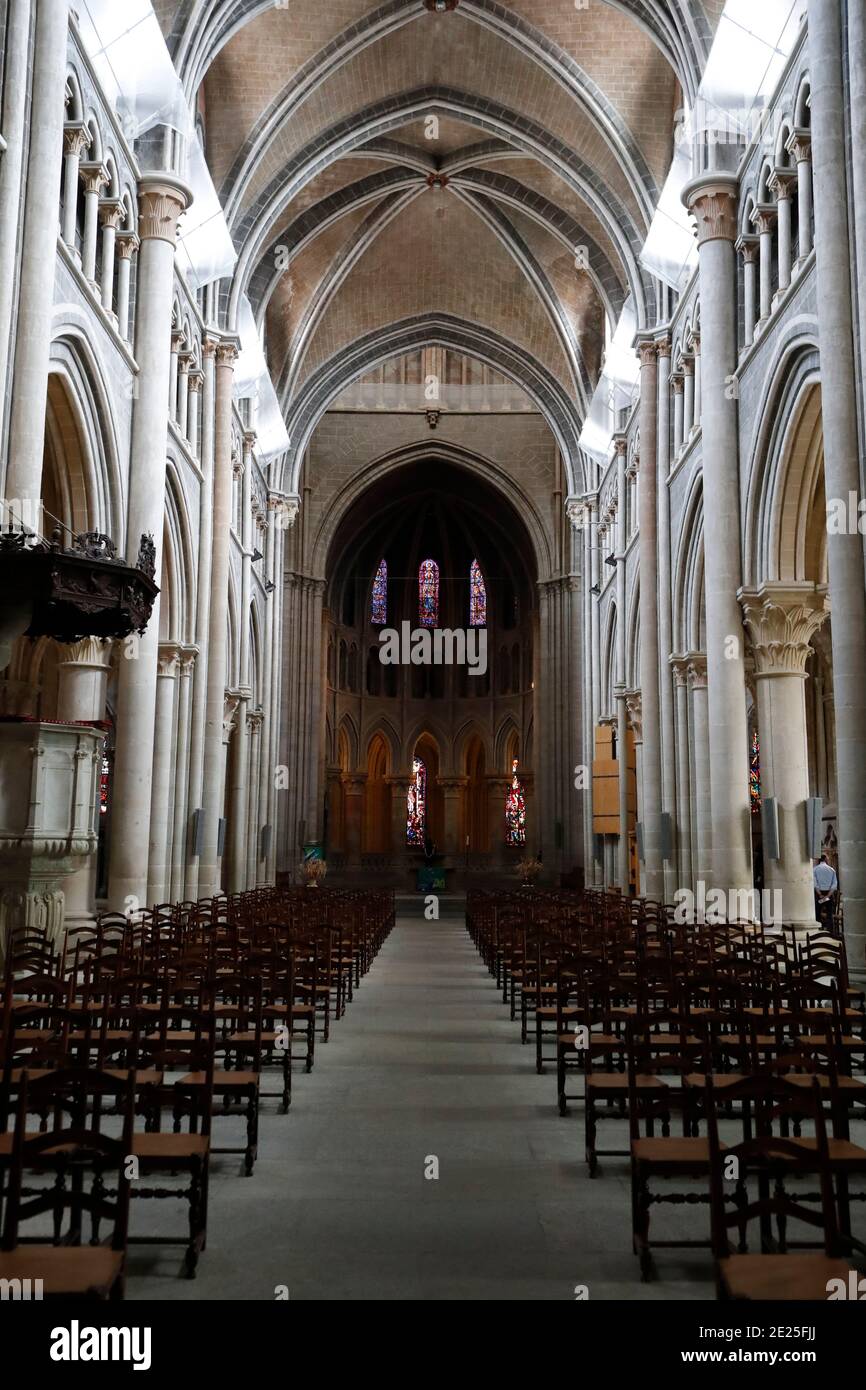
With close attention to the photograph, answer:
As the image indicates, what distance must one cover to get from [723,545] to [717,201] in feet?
19.3

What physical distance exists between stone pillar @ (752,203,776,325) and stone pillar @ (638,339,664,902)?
7.35 metres

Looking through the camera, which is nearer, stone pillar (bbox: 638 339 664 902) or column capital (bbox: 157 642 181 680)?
column capital (bbox: 157 642 181 680)

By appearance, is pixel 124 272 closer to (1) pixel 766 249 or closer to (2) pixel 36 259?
(2) pixel 36 259

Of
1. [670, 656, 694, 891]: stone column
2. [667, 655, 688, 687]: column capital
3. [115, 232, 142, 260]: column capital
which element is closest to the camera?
[115, 232, 142, 260]: column capital

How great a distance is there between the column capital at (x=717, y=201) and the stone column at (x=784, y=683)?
6.27m

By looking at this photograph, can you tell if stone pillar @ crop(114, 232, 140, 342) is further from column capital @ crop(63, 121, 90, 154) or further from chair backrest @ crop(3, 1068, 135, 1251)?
chair backrest @ crop(3, 1068, 135, 1251)

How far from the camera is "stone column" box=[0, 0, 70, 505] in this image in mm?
12797

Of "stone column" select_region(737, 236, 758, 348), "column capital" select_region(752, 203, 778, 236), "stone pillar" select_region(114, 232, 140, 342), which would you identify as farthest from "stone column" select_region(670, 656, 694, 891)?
"stone pillar" select_region(114, 232, 140, 342)

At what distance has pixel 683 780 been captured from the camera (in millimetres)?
23797

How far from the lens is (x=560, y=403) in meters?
39.4

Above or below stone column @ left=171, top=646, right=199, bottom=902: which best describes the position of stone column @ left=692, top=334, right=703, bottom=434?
above

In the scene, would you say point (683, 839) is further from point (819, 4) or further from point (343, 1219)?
point (343, 1219)

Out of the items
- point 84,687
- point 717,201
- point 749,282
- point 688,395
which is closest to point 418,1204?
point 84,687
